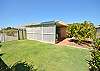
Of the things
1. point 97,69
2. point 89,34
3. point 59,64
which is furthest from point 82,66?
point 89,34

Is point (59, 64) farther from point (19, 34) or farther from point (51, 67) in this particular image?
point (19, 34)

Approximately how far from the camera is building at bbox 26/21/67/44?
23.2 metres

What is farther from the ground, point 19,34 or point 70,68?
point 19,34

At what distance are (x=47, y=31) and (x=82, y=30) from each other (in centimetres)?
625

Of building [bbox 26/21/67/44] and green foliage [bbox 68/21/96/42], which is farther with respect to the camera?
building [bbox 26/21/67/44]

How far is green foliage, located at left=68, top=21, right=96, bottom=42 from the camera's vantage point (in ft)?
73.0

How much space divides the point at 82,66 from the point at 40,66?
11.3ft

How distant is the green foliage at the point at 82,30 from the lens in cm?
2227

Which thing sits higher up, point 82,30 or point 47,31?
point 82,30

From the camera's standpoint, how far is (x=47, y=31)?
80.0 ft

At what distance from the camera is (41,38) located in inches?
1024

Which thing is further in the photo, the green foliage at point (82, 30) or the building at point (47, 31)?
the building at point (47, 31)

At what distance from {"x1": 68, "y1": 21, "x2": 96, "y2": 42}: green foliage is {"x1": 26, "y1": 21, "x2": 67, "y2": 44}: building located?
310cm

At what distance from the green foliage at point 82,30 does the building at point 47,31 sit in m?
3.10
